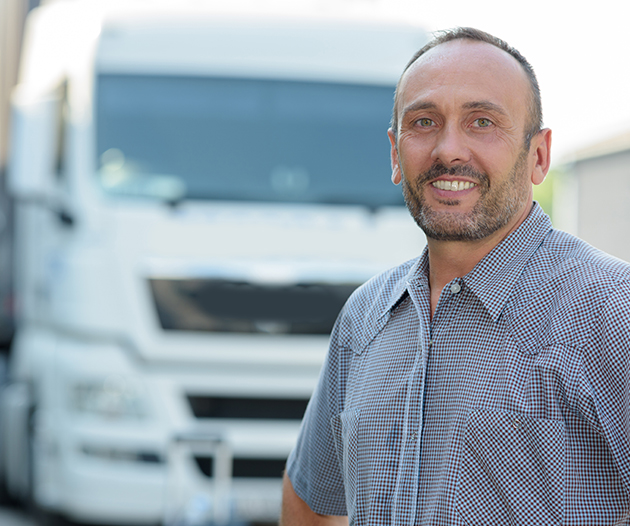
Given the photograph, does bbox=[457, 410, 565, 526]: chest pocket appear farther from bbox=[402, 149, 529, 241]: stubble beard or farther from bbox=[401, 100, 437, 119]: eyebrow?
bbox=[401, 100, 437, 119]: eyebrow

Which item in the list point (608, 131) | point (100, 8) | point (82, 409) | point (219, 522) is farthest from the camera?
point (608, 131)

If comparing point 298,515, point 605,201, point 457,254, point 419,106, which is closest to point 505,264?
point 457,254

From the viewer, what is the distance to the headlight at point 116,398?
4.80 metres

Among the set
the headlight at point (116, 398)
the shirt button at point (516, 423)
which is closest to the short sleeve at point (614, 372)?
the shirt button at point (516, 423)

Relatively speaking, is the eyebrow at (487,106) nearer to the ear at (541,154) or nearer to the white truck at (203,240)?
the ear at (541,154)

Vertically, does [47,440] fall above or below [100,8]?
below

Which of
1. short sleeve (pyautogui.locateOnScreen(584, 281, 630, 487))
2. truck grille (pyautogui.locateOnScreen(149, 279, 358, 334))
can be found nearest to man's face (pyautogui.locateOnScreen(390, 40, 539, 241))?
short sleeve (pyautogui.locateOnScreen(584, 281, 630, 487))

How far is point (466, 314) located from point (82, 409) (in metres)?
3.62

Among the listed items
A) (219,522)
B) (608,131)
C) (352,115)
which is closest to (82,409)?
(219,522)

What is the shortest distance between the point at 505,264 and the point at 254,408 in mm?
3401

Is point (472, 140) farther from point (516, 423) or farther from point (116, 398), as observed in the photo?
point (116, 398)

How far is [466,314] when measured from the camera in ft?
5.44

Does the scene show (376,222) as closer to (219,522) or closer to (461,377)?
(219,522)

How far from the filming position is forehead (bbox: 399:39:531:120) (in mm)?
1686
